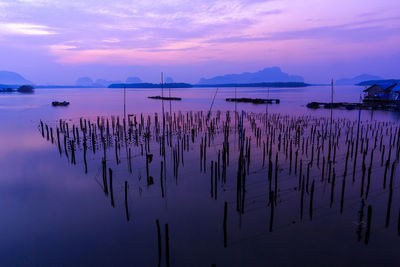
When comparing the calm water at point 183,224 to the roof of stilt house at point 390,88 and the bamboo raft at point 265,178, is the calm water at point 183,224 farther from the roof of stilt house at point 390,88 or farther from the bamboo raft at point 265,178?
the roof of stilt house at point 390,88

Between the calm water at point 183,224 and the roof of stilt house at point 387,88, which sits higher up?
the roof of stilt house at point 387,88

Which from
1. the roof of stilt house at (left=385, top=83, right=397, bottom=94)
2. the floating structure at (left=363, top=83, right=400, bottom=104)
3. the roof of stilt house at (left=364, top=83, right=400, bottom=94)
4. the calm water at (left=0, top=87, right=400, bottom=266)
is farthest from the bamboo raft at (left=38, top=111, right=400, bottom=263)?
the roof of stilt house at (left=385, top=83, right=397, bottom=94)

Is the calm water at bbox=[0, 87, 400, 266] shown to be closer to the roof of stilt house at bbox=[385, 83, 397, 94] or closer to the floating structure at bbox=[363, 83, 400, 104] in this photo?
the floating structure at bbox=[363, 83, 400, 104]

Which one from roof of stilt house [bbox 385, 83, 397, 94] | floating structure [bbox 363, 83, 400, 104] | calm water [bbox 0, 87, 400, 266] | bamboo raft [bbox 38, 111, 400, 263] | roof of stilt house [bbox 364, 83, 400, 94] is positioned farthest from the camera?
roof of stilt house [bbox 385, 83, 397, 94]

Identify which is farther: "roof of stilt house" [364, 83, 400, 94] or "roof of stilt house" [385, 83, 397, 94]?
"roof of stilt house" [385, 83, 397, 94]

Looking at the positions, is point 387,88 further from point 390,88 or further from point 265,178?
point 265,178

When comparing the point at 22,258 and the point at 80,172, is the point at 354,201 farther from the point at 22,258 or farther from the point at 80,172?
the point at 80,172

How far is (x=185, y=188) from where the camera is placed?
34.7ft

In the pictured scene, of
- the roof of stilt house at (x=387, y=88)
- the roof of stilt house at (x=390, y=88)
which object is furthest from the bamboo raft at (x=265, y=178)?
the roof of stilt house at (x=390, y=88)

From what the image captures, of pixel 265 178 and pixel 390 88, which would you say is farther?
pixel 390 88

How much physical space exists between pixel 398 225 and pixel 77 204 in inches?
398

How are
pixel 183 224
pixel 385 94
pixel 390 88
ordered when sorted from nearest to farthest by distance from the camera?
1. pixel 183 224
2. pixel 390 88
3. pixel 385 94

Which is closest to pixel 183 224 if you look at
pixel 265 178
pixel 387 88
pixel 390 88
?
pixel 265 178

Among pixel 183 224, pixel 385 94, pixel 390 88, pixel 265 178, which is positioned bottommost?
pixel 183 224
